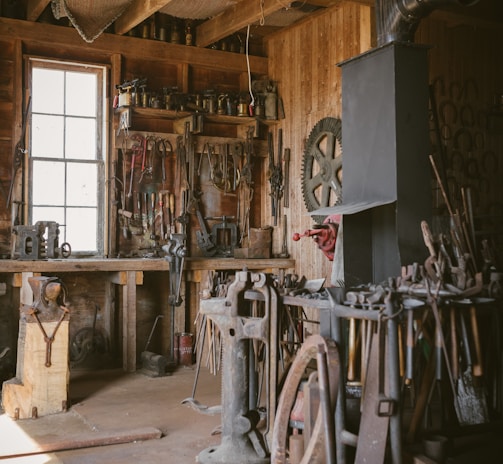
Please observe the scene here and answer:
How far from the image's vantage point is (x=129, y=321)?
6523mm

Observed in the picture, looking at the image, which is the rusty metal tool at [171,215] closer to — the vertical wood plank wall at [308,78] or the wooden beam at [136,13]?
the vertical wood plank wall at [308,78]

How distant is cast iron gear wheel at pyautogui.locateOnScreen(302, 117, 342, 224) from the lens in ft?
21.2

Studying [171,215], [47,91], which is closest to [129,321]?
[171,215]

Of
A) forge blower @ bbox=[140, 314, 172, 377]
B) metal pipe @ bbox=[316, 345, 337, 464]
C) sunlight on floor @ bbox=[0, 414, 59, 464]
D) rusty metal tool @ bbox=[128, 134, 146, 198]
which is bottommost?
sunlight on floor @ bbox=[0, 414, 59, 464]

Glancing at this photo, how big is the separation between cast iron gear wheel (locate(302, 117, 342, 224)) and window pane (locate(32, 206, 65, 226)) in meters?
2.42

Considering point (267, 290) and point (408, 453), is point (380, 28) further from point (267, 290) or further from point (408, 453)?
point (408, 453)

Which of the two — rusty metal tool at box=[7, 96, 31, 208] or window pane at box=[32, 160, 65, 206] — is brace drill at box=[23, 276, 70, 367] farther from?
window pane at box=[32, 160, 65, 206]

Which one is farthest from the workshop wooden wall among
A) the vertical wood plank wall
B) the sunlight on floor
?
the sunlight on floor

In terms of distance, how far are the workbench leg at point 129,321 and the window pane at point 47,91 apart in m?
1.88

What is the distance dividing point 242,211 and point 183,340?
5.27ft

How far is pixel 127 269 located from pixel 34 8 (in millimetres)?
2560

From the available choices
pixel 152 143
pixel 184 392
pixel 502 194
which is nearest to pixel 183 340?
pixel 184 392

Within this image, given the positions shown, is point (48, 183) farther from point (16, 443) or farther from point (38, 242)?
point (16, 443)

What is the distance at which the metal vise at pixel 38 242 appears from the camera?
6152 millimetres
